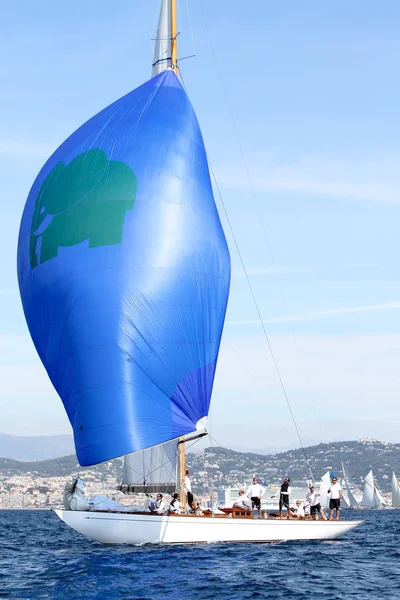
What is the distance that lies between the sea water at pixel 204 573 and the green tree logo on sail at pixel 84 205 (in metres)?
9.40

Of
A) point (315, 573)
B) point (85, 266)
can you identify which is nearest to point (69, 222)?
point (85, 266)

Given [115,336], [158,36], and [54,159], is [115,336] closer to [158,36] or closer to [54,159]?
[54,159]

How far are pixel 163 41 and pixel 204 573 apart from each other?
20.7 meters

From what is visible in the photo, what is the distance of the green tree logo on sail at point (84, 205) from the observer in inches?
1093

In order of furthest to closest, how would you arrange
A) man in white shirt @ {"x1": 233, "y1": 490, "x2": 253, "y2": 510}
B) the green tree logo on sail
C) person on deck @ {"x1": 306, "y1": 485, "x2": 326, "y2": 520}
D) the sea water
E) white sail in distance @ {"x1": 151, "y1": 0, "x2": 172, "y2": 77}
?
white sail in distance @ {"x1": 151, "y1": 0, "x2": 172, "y2": 77} < person on deck @ {"x1": 306, "y1": 485, "x2": 326, "y2": 520} < man in white shirt @ {"x1": 233, "y1": 490, "x2": 253, "y2": 510} < the green tree logo on sail < the sea water

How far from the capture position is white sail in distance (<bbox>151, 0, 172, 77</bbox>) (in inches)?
1336

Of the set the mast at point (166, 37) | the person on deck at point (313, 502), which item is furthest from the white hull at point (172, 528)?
the mast at point (166, 37)

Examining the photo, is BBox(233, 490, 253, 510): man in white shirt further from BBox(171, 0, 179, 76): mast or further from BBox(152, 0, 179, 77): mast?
BBox(152, 0, 179, 77): mast

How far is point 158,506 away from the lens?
28.2 meters

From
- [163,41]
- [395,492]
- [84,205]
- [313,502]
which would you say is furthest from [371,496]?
[84,205]

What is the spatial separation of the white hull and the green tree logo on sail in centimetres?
835

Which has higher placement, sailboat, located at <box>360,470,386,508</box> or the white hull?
sailboat, located at <box>360,470,386,508</box>

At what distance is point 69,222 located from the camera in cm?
2820

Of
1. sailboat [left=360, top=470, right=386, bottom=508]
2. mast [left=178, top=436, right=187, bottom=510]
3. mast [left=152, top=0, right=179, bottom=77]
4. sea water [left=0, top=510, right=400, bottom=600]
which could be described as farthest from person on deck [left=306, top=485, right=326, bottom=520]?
sailboat [left=360, top=470, right=386, bottom=508]
